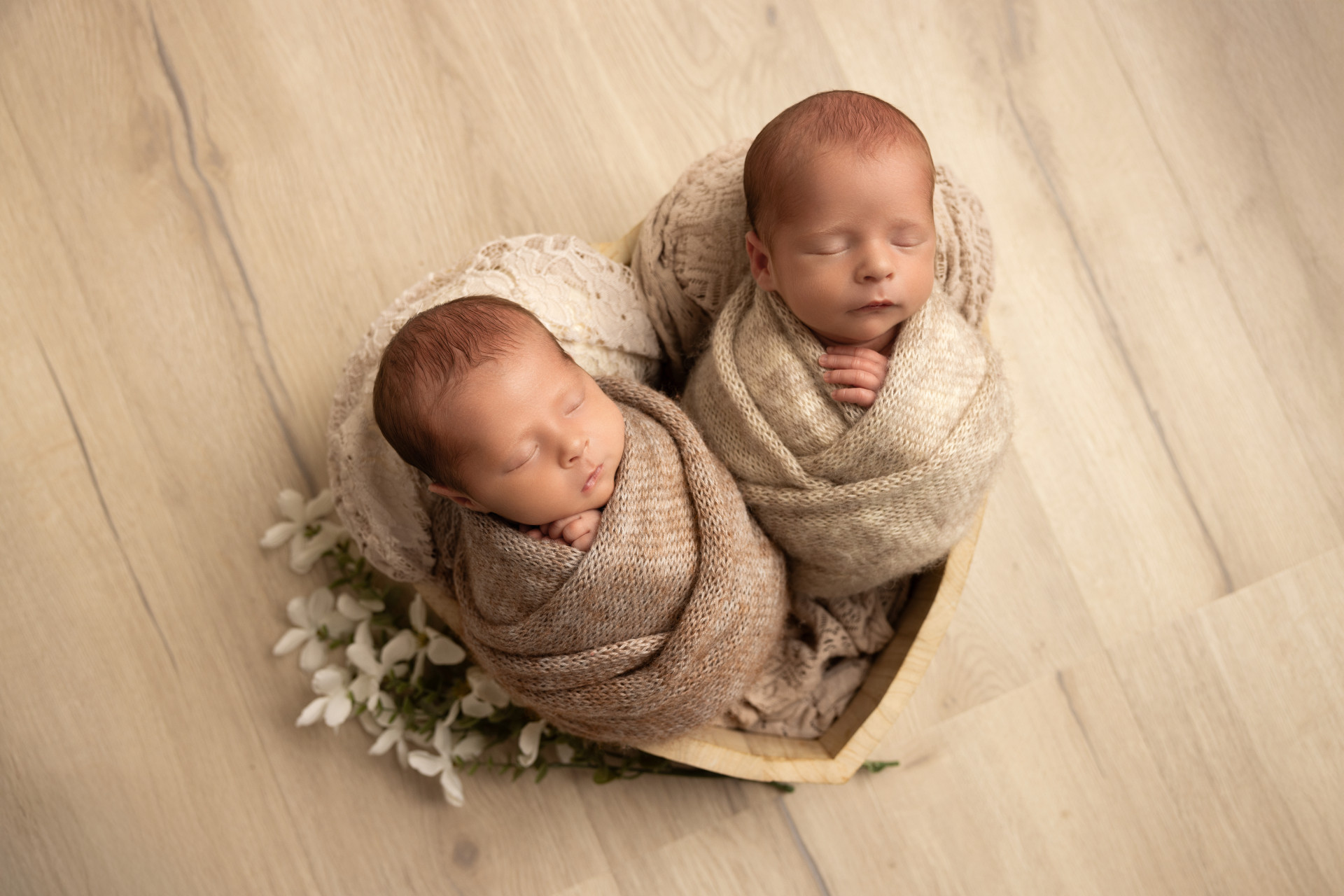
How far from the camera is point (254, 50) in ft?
4.29

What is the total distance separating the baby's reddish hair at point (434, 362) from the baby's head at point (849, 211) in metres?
0.27

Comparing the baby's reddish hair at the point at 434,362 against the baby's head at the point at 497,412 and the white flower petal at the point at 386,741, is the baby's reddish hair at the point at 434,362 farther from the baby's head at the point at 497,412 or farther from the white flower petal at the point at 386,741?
the white flower petal at the point at 386,741

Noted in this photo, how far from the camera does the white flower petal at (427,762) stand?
3.79 feet

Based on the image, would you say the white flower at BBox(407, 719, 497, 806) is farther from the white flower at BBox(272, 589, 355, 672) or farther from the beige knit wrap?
the beige knit wrap

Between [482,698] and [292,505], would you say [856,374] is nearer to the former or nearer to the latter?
[482,698]

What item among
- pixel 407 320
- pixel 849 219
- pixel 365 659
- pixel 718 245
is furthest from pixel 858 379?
pixel 365 659

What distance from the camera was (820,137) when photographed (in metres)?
0.89

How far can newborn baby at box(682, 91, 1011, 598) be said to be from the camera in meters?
0.89

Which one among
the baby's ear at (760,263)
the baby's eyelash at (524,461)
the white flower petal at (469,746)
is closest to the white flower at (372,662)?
the white flower petal at (469,746)

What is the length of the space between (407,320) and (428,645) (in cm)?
44

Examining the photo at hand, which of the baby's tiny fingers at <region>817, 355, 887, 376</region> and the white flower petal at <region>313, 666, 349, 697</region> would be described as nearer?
the baby's tiny fingers at <region>817, 355, 887, 376</region>

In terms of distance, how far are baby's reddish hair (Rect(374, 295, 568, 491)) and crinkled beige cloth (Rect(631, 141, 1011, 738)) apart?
24cm

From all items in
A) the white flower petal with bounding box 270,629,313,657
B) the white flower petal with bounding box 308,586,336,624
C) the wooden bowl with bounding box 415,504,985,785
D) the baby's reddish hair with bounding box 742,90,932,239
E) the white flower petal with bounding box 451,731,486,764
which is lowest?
the wooden bowl with bounding box 415,504,985,785

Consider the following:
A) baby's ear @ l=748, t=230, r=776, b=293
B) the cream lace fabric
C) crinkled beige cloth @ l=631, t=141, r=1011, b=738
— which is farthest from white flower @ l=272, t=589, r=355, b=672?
baby's ear @ l=748, t=230, r=776, b=293
